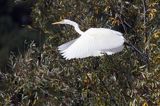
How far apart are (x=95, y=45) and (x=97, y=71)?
0.17 m

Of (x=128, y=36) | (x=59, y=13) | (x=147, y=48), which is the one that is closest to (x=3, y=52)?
(x=59, y=13)

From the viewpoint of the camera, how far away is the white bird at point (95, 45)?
106 inches

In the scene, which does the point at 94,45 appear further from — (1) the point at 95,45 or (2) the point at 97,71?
(2) the point at 97,71

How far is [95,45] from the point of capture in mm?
2783

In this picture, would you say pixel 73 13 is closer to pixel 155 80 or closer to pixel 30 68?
pixel 30 68

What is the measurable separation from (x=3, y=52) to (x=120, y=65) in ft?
12.5

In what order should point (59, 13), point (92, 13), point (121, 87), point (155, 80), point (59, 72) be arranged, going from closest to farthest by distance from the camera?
point (155, 80) < point (121, 87) < point (59, 72) < point (92, 13) < point (59, 13)

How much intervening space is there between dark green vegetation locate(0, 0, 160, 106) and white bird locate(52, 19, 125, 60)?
0.16 feet

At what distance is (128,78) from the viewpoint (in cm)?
260

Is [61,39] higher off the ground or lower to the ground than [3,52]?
higher

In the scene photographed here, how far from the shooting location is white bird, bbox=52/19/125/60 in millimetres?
2691

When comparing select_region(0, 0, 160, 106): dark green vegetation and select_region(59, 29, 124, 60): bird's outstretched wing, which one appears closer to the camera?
select_region(0, 0, 160, 106): dark green vegetation

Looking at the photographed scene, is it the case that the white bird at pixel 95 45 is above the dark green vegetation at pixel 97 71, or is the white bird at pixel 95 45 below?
above

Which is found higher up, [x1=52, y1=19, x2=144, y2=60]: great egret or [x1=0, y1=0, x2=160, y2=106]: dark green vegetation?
[x1=52, y1=19, x2=144, y2=60]: great egret
